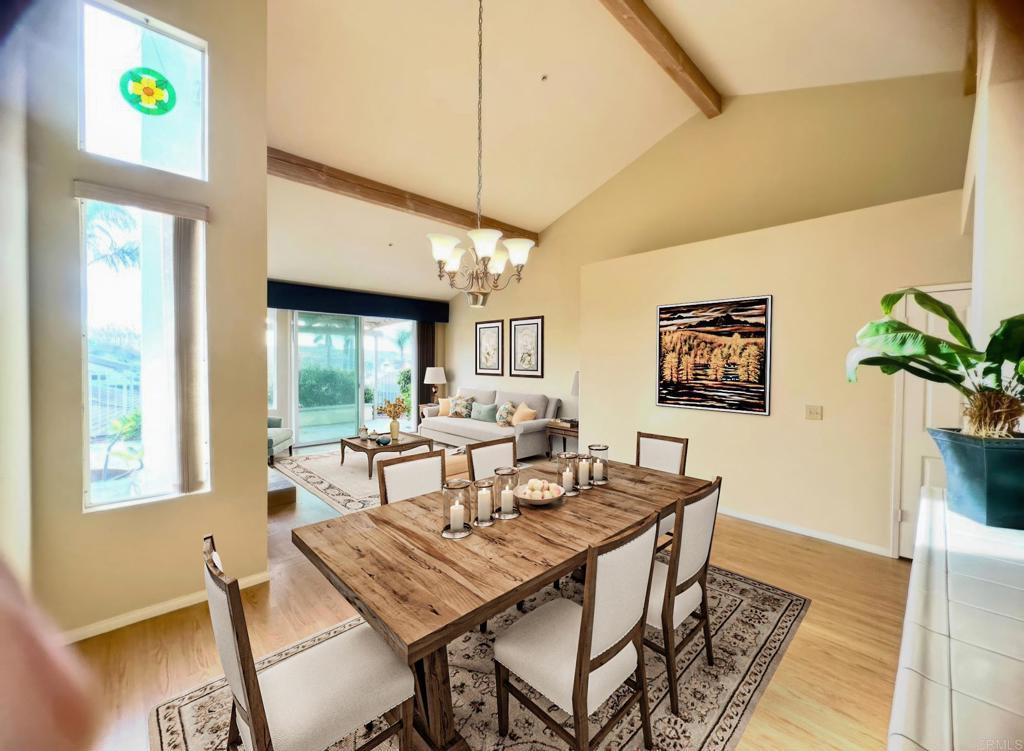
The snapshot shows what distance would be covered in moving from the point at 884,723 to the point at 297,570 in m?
3.01

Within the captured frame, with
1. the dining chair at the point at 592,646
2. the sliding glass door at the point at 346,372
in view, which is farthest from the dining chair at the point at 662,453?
the sliding glass door at the point at 346,372

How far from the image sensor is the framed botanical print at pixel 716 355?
370 centimetres

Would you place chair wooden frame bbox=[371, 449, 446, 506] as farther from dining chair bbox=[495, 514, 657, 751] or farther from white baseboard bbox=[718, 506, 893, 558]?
white baseboard bbox=[718, 506, 893, 558]

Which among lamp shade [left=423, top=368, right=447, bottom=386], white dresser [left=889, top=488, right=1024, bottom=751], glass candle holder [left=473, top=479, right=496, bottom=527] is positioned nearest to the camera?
white dresser [left=889, top=488, right=1024, bottom=751]

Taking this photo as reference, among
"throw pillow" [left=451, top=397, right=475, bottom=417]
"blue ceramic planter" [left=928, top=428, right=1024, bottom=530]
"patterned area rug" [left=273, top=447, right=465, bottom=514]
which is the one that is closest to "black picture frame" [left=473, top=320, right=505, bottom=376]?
"throw pillow" [left=451, top=397, right=475, bottom=417]

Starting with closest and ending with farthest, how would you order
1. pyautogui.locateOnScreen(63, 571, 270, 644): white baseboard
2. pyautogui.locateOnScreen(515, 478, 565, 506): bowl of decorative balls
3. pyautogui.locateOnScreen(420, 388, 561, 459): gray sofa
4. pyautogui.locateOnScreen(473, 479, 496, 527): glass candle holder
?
1. pyautogui.locateOnScreen(473, 479, 496, 527): glass candle holder
2. pyautogui.locateOnScreen(515, 478, 565, 506): bowl of decorative balls
3. pyautogui.locateOnScreen(63, 571, 270, 644): white baseboard
4. pyautogui.locateOnScreen(420, 388, 561, 459): gray sofa

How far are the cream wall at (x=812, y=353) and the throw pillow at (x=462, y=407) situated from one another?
3.18 metres

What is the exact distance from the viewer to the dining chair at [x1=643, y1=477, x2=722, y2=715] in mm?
1698

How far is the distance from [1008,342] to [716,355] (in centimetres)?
288

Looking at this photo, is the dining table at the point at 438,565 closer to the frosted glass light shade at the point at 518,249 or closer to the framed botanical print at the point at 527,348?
the frosted glass light shade at the point at 518,249

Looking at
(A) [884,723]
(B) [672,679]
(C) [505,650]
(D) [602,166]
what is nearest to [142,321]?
(C) [505,650]

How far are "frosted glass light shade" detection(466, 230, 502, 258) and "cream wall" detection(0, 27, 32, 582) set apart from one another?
1.83m

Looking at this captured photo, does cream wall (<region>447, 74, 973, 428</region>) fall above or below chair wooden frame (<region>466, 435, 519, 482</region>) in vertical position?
above

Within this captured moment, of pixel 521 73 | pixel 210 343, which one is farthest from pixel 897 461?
pixel 210 343
